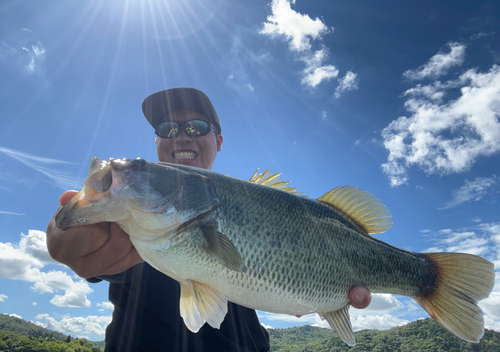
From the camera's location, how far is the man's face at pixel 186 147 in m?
Answer: 5.04

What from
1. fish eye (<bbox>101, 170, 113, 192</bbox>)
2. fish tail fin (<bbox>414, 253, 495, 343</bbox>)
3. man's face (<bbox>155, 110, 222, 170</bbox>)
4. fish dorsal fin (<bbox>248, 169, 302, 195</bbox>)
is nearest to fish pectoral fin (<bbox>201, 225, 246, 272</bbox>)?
fish eye (<bbox>101, 170, 113, 192</bbox>)

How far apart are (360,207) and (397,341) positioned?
139 m

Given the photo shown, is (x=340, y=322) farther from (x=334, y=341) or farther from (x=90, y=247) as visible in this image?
(x=334, y=341)

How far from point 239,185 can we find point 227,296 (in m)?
1.01

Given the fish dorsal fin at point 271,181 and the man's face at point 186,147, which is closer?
the fish dorsal fin at point 271,181

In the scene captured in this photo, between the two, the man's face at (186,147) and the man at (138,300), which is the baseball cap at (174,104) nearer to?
the man's face at (186,147)

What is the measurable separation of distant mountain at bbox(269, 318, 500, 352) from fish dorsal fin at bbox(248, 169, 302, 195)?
327ft

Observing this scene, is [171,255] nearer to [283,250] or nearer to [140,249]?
[140,249]

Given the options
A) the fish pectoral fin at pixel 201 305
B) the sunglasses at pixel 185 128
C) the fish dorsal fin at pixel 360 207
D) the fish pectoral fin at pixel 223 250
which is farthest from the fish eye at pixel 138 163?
the sunglasses at pixel 185 128

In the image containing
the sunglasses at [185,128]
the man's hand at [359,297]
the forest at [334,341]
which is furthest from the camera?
the forest at [334,341]

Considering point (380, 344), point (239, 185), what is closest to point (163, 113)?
point (239, 185)

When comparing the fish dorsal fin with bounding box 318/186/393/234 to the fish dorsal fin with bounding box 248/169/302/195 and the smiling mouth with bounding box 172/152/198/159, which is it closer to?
the fish dorsal fin with bounding box 248/169/302/195

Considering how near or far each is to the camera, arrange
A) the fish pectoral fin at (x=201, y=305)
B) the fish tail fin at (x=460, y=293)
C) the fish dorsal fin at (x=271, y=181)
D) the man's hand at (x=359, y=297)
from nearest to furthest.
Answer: the fish pectoral fin at (x=201, y=305), the man's hand at (x=359, y=297), the fish tail fin at (x=460, y=293), the fish dorsal fin at (x=271, y=181)

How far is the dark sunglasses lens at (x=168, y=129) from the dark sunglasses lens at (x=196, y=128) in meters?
0.22
